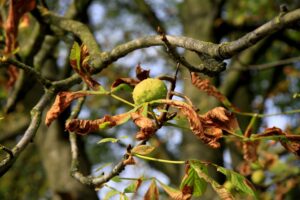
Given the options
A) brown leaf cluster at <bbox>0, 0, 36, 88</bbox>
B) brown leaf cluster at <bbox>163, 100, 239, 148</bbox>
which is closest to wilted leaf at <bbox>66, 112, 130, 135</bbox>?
brown leaf cluster at <bbox>163, 100, 239, 148</bbox>

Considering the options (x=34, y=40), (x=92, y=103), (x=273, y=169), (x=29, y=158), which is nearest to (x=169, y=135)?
(x=92, y=103)

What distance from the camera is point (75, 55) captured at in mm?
1670

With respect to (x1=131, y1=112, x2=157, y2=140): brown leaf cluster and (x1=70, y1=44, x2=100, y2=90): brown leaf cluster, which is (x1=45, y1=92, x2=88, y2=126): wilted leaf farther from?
(x1=131, y1=112, x2=157, y2=140): brown leaf cluster

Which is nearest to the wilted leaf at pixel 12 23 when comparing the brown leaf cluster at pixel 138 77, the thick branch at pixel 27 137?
the thick branch at pixel 27 137

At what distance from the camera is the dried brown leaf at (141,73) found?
68.3 inches

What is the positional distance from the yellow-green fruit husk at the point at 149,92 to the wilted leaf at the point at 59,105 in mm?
229

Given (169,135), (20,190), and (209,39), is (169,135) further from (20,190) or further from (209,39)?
(209,39)

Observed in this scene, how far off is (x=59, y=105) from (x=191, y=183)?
52 cm

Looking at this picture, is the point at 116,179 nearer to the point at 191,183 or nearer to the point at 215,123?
the point at 191,183

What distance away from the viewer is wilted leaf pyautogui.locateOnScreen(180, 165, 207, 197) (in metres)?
1.58

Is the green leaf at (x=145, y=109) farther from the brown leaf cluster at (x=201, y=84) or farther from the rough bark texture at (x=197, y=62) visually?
the rough bark texture at (x=197, y=62)

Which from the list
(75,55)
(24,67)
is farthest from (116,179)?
(24,67)

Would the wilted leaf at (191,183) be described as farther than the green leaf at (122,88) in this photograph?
No

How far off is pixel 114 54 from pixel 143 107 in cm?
44
